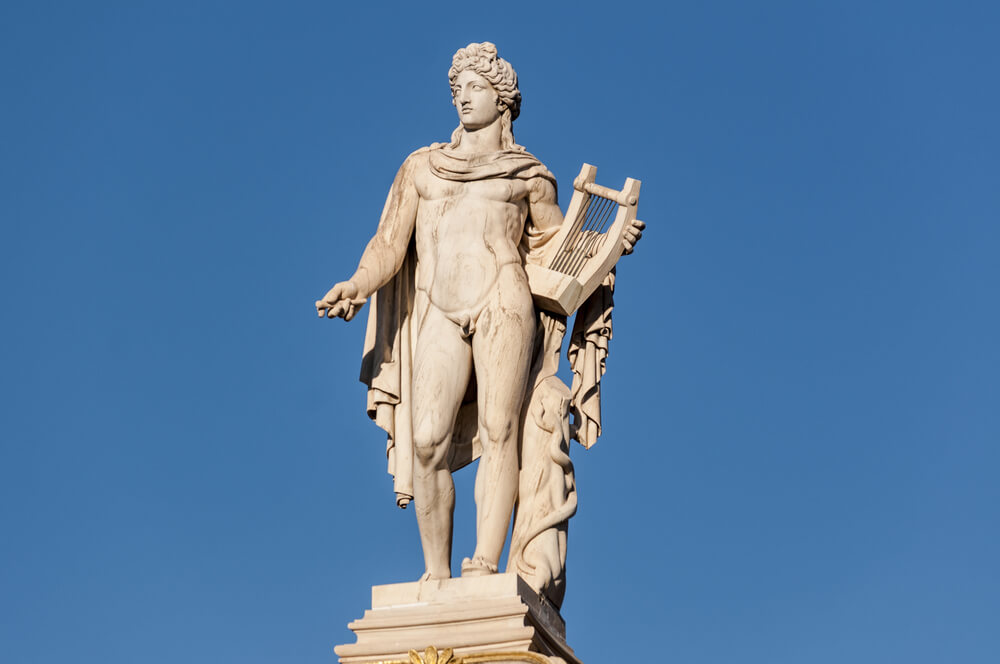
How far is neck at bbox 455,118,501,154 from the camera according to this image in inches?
615

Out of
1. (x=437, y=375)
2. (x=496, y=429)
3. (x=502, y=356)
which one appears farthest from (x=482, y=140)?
(x=496, y=429)

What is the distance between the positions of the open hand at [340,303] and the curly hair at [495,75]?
1638 millimetres

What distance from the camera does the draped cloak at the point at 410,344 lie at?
49.9ft

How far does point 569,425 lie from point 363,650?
2.55 meters

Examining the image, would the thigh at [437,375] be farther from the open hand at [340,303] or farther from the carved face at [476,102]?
the carved face at [476,102]

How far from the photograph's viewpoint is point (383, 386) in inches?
601

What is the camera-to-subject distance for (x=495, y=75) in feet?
51.4

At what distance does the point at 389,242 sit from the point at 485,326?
1.13m

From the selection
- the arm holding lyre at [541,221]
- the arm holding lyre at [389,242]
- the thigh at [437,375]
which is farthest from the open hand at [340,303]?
the arm holding lyre at [541,221]

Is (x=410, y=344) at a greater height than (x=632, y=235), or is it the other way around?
(x=632, y=235)

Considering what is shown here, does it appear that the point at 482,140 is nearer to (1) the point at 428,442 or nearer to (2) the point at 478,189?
(2) the point at 478,189

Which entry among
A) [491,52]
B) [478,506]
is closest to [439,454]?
[478,506]

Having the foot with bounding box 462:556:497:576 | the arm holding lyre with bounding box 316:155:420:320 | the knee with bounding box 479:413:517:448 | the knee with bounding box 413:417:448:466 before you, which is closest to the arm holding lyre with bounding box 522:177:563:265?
the arm holding lyre with bounding box 316:155:420:320

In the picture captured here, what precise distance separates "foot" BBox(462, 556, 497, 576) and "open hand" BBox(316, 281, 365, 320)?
2024 millimetres
